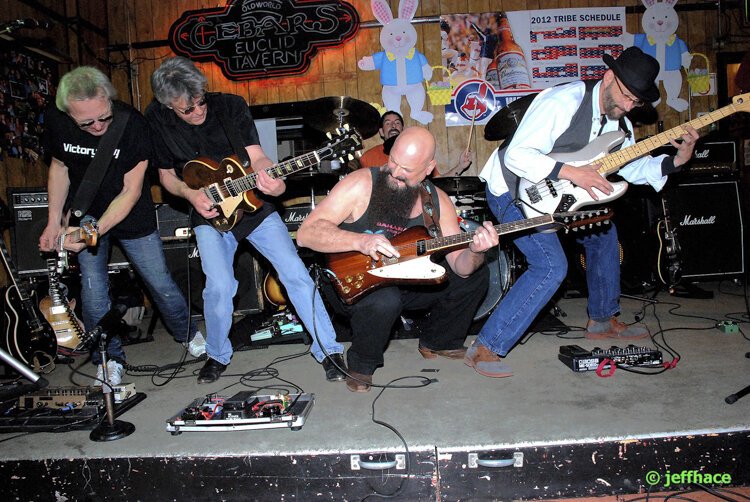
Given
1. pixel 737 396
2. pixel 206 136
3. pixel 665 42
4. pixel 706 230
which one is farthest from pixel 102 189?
pixel 665 42

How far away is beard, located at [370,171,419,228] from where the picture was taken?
3.20 m

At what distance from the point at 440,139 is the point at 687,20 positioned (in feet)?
12.3

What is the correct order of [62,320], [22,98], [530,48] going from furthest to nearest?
1. [530,48]
2. [22,98]
3. [62,320]

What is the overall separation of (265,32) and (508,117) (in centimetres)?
363

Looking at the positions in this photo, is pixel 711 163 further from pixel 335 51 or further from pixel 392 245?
pixel 335 51

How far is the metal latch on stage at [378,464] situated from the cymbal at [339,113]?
13.4 feet

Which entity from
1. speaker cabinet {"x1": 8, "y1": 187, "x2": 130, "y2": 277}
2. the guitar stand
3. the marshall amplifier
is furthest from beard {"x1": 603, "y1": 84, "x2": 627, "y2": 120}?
speaker cabinet {"x1": 8, "y1": 187, "x2": 130, "y2": 277}

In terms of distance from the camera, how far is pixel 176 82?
3154 millimetres

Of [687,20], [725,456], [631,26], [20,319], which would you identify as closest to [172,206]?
[20,319]

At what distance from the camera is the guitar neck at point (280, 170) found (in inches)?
126

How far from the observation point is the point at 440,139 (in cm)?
699

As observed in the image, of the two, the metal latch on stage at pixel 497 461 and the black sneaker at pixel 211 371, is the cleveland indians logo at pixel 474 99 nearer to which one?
the black sneaker at pixel 211 371

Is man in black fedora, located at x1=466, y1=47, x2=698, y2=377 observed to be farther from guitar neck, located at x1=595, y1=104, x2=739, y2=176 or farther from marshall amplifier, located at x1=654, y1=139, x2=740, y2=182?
marshall amplifier, located at x1=654, y1=139, x2=740, y2=182

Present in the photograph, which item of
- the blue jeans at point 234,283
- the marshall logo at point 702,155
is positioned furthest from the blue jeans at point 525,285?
the marshall logo at point 702,155
